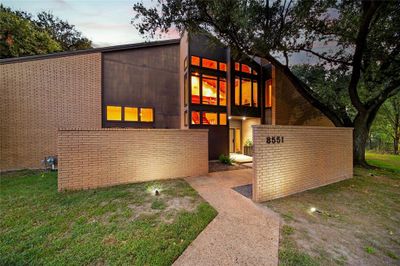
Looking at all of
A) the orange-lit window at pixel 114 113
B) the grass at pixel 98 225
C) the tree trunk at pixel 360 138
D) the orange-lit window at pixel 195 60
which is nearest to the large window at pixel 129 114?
the orange-lit window at pixel 114 113

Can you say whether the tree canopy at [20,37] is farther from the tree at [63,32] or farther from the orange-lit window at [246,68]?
the orange-lit window at [246,68]

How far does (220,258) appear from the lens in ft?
8.71

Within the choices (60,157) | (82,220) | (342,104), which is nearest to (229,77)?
(342,104)

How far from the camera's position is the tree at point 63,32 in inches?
718

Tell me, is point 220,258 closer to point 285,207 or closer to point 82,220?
point 285,207

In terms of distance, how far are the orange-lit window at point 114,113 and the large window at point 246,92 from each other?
8.03 m

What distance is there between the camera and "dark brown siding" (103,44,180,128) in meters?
10.8

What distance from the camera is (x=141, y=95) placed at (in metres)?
11.5

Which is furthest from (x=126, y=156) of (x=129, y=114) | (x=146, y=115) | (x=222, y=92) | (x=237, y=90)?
(x=237, y=90)

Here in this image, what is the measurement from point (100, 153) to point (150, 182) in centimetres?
211

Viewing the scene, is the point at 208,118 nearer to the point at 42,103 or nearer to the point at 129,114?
the point at 129,114

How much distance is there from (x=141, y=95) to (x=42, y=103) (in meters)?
5.28

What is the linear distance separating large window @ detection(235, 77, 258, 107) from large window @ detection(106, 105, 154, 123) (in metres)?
6.34

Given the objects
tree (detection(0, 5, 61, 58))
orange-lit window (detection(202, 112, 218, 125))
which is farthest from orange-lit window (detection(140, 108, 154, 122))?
tree (detection(0, 5, 61, 58))
